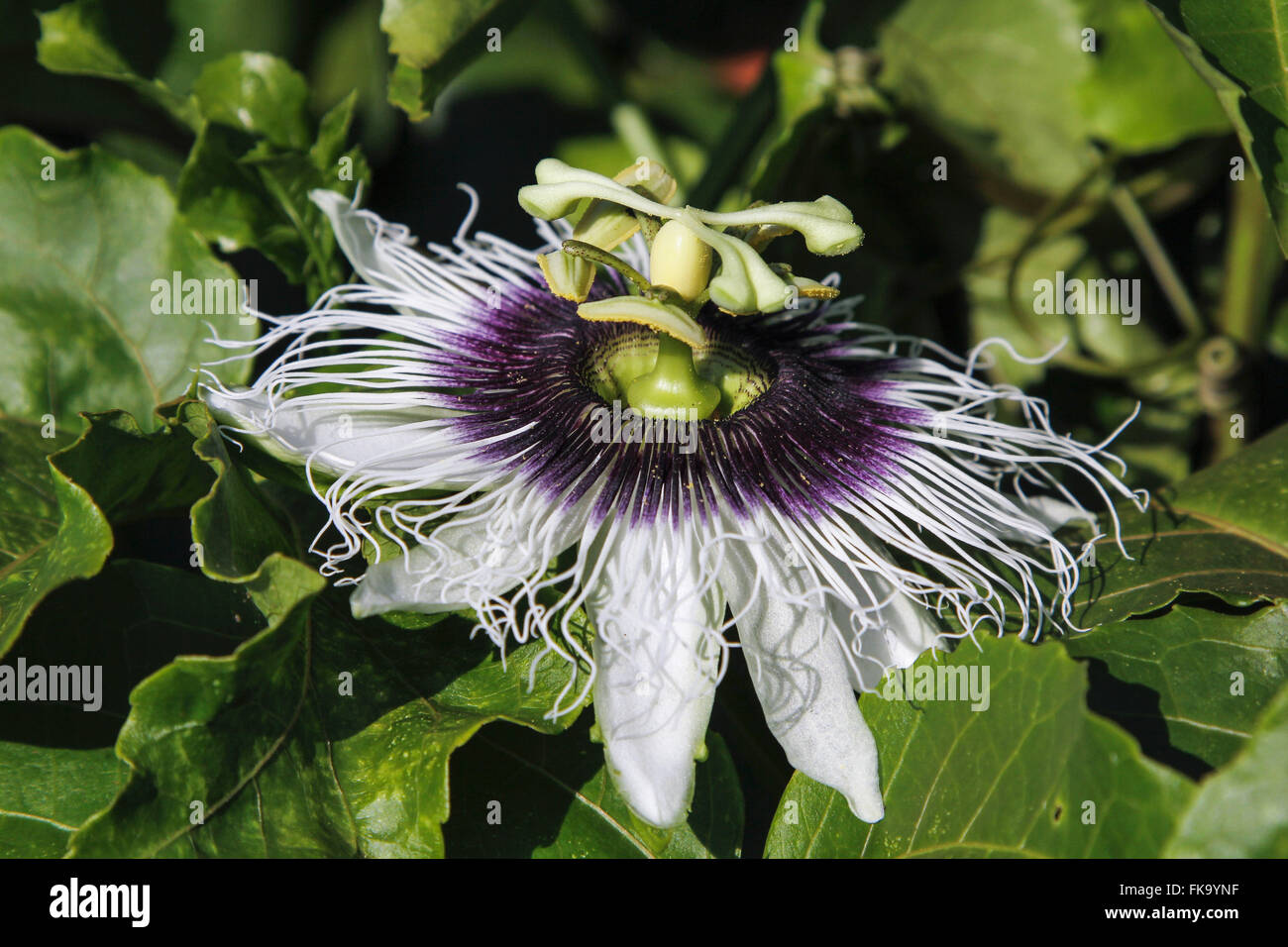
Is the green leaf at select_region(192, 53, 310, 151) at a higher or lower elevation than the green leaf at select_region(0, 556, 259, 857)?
higher

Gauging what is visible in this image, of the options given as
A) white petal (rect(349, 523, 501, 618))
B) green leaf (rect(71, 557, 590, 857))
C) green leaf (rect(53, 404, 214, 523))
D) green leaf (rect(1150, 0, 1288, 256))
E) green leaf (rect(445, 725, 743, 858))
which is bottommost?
green leaf (rect(445, 725, 743, 858))

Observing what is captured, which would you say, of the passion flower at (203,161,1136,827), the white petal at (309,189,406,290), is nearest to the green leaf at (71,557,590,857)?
the passion flower at (203,161,1136,827)

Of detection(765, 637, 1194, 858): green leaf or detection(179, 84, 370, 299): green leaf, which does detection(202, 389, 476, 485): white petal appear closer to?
detection(179, 84, 370, 299): green leaf

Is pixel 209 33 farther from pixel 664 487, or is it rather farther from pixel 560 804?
pixel 560 804

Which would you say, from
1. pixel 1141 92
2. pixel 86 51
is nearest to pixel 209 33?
pixel 86 51

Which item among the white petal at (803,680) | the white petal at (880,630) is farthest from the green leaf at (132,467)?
the white petal at (880,630)

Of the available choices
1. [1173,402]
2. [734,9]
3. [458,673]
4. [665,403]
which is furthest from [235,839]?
[734,9]

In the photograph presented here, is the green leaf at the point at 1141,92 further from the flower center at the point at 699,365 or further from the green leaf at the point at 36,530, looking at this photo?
the green leaf at the point at 36,530
